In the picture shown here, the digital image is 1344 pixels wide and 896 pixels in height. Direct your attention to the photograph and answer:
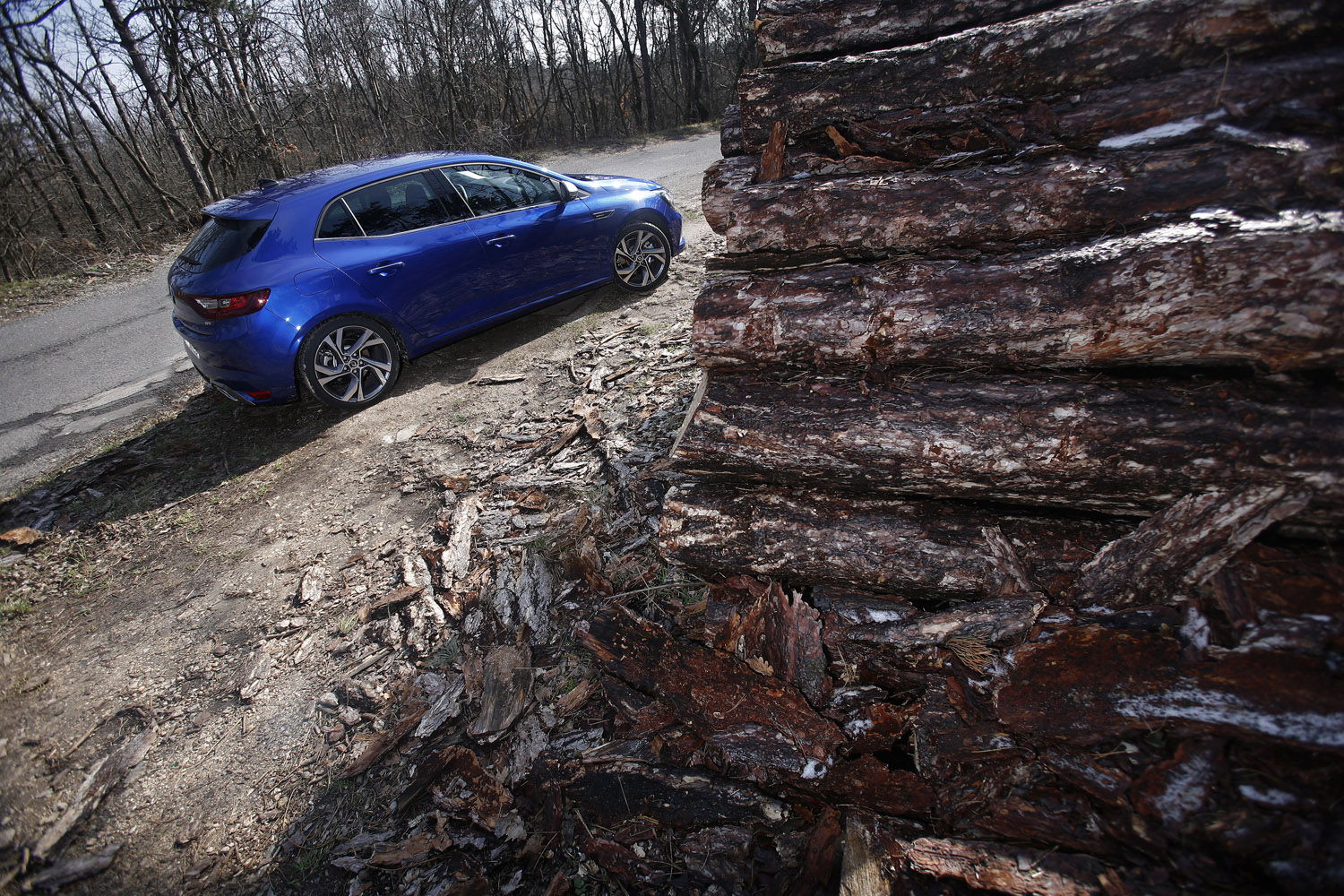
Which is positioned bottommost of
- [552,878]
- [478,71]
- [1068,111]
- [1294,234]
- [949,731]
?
[552,878]

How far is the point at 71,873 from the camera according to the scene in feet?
7.89

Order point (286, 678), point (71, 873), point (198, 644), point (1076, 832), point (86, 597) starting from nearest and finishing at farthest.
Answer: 1. point (1076, 832)
2. point (71, 873)
3. point (286, 678)
4. point (198, 644)
5. point (86, 597)

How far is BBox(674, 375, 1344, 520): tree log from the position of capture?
1966 millimetres

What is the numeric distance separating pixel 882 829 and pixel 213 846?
273cm

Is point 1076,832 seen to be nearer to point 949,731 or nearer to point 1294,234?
point 949,731

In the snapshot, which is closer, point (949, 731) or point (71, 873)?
point (949, 731)

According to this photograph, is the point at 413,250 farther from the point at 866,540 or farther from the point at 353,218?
the point at 866,540

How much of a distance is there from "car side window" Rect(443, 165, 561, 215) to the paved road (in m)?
3.63

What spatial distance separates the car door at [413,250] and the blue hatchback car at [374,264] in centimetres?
1

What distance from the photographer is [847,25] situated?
3082 mm

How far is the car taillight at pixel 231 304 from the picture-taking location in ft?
14.4

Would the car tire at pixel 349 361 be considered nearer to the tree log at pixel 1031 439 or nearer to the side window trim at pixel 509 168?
the side window trim at pixel 509 168

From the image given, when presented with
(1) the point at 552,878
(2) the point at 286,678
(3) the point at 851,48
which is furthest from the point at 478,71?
(1) the point at 552,878

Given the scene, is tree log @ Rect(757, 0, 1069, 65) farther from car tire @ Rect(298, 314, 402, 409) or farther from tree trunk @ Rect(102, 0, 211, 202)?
tree trunk @ Rect(102, 0, 211, 202)
